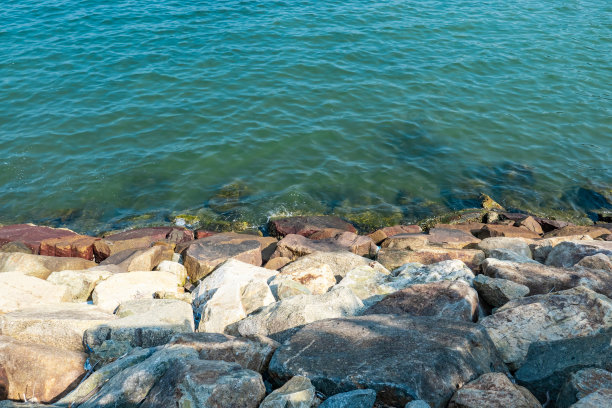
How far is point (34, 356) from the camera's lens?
19.0 feet

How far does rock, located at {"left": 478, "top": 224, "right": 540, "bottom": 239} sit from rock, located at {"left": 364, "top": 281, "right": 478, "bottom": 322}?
4.76 metres

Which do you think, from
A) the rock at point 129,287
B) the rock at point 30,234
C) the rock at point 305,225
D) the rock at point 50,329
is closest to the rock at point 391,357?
the rock at point 50,329

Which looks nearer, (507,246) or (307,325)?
(307,325)

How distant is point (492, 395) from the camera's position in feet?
14.2

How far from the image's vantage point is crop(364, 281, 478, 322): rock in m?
6.12

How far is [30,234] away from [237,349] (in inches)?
297

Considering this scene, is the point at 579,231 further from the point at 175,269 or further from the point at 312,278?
the point at 175,269

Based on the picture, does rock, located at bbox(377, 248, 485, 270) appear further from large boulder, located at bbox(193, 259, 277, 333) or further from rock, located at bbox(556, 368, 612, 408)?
rock, located at bbox(556, 368, 612, 408)

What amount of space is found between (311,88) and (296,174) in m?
4.63

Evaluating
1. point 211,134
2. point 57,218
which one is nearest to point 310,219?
point 211,134

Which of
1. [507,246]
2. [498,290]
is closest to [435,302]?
[498,290]

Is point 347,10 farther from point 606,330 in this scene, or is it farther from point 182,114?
point 606,330

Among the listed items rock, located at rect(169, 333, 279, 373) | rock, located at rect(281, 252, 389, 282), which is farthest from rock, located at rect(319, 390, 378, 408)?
rock, located at rect(281, 252, 389, 282)

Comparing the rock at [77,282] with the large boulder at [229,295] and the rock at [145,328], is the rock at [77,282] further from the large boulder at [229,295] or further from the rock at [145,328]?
the large boulder at [229,295]
